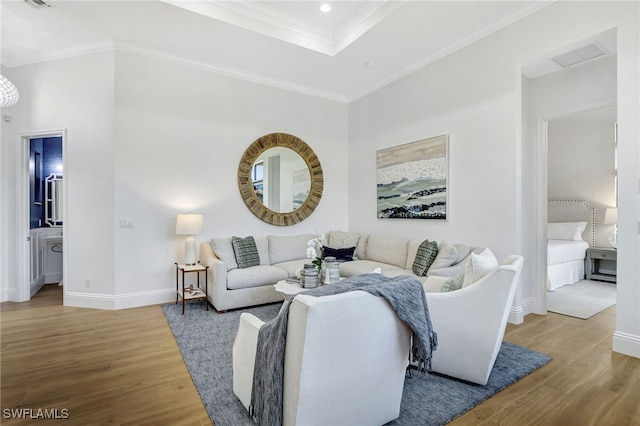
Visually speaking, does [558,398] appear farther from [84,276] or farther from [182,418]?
[84,276]

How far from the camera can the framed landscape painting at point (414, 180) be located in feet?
14.1

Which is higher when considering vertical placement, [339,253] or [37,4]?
[37,4]

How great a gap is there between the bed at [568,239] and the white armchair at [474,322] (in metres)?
3.33

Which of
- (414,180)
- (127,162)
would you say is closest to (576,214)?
(414,180)

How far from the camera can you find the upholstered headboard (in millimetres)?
6035

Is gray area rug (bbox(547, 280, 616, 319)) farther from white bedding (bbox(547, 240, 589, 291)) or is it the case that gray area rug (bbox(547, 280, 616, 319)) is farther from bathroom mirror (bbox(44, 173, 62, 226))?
bathroom mirror (bbox(44, 173, 62, 226))

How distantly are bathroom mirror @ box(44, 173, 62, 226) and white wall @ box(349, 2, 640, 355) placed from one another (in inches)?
226

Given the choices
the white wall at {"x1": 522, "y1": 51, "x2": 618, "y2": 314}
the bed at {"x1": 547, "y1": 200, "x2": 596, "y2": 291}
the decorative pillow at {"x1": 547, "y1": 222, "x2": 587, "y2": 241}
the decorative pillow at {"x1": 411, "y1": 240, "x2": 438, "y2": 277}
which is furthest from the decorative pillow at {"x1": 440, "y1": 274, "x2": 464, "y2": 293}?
the decorative pillow at {"x1": 547, "y1": 222, "x2": 587, "y2": 241}

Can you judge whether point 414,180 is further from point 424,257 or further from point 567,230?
point 567,230

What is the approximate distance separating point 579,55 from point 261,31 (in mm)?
3406

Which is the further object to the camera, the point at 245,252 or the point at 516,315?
the point at 245,252

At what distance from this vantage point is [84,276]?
4152 millimetres

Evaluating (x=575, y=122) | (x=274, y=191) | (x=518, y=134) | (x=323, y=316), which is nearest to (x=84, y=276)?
(x=274, y=191)

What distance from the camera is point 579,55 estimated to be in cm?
326
